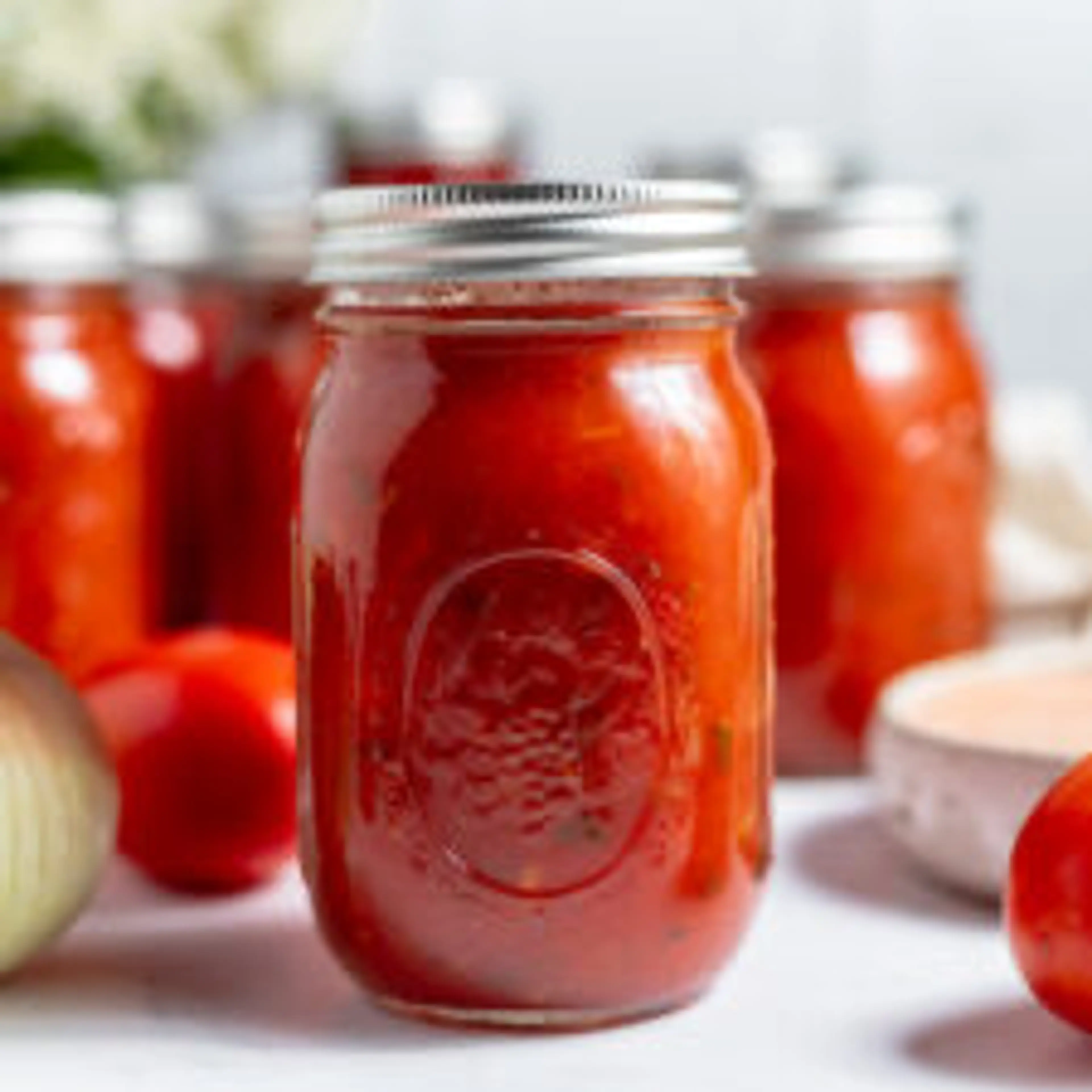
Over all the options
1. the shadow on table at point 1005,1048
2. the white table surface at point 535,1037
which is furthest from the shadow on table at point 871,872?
the shadow on table at point 1005,1048

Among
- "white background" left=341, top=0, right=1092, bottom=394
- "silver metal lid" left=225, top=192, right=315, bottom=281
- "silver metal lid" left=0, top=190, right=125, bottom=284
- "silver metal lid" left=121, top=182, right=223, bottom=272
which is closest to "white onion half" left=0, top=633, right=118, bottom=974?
"silver metal lid" left=0, top=190, right=125, bottom=284

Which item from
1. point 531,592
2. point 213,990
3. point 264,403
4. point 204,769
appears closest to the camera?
point 531,592

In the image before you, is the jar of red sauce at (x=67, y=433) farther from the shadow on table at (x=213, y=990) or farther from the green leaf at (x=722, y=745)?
the green leaf at (x=722, y=745)

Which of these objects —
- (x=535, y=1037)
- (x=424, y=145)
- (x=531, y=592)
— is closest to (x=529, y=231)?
(x=531, y=592)

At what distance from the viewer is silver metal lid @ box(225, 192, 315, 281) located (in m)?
1.29

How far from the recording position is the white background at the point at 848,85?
72.1 inches

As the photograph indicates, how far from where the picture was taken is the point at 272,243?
50.8 inches

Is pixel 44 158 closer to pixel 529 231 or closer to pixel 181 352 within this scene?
pixel 181 352

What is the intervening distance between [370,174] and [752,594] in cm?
63

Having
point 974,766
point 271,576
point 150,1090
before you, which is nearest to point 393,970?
point 150,1090

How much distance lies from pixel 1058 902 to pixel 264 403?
0.60m

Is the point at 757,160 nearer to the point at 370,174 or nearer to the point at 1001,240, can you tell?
the point at 370,174

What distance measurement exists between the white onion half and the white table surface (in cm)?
3

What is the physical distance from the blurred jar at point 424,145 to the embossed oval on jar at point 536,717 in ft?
2.07
